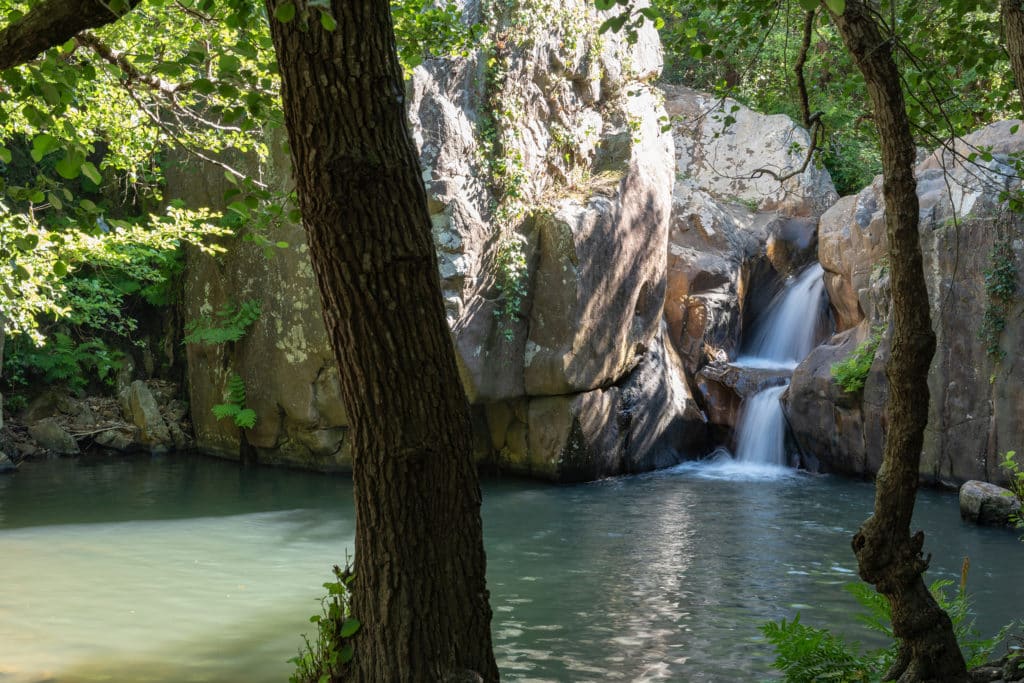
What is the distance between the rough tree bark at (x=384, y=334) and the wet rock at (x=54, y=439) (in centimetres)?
1604

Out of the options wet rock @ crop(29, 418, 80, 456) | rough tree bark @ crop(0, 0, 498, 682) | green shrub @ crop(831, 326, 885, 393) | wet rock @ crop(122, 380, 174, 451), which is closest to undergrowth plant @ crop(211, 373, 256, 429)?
wet rock @ crop(122, 380, 174, 451)

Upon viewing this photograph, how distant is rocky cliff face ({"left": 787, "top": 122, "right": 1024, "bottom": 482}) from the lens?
13508 millimetres

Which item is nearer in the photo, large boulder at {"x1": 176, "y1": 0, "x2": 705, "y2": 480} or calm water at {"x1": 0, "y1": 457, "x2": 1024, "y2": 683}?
calm water at {"x1": 0, "y1": 457, "x2": 1024, "y2": 683}

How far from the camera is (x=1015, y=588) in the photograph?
918 cm

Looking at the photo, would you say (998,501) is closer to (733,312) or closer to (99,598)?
(733,312)

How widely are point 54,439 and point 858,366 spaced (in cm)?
1436

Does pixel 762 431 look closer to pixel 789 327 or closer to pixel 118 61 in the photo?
pixel 789 327

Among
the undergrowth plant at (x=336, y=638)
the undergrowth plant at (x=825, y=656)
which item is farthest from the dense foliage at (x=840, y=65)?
the undergrowth plant at (x=336, y=638)

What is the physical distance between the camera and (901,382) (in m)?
4.14

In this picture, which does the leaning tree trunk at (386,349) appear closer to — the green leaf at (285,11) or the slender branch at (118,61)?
the green leaf at (285,11)

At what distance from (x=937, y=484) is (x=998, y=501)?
228 cm

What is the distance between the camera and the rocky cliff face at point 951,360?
13508 millimetres

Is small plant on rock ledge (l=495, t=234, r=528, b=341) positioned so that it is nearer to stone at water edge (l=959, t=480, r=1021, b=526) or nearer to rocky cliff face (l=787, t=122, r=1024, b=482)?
rocky cliff face (l=787, t=122, r=1024, b=482)

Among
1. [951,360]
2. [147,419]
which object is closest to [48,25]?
[951,360]
